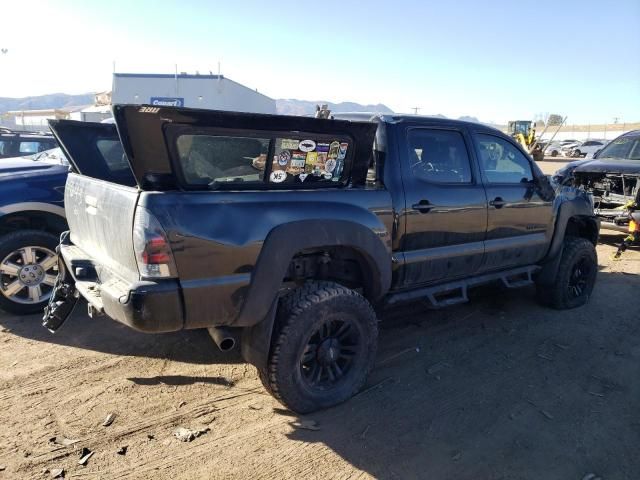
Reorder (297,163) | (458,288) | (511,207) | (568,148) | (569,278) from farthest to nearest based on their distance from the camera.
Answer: (568,148), (569,278), (511,207), (458,288), (297,163)

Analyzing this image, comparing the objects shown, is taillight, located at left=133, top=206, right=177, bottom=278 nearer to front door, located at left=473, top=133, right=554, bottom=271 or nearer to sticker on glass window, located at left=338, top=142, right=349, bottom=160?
sticker on glass window, located at left=338, top=142, right=349, bottom=160

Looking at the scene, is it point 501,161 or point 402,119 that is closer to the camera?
point 402,119

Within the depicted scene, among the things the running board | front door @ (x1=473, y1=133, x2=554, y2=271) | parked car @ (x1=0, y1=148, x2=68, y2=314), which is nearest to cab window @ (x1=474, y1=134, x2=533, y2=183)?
front door @ (x1=473, y1=133, x2=554, y2=271)

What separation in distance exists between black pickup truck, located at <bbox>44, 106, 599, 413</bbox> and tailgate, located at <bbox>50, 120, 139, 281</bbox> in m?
0.02

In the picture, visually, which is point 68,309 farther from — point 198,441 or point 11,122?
point 11,122

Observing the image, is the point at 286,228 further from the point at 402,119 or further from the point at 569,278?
the point at 569,278

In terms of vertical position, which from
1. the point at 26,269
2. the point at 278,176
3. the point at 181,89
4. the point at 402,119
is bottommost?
the point at 26,269

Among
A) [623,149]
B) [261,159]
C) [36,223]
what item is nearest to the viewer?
[261,159]

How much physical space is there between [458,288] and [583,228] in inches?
98.3

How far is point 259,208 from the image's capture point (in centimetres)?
292

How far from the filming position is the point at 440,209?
13.0 ft

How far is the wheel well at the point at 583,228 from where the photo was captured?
5711 mm

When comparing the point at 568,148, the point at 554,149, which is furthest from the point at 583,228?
the point at 568,148

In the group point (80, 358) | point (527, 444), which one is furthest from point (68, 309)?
point (527, 444)
